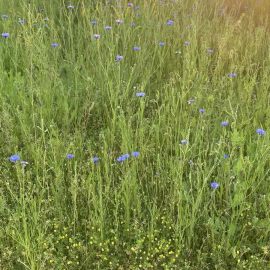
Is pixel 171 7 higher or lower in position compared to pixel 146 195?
higher

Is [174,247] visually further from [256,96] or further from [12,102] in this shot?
[256,96]

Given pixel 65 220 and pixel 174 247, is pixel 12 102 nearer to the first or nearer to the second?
pixel 65 220

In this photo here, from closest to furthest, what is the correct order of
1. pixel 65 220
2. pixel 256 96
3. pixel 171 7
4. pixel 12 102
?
1. pixel 65 220
2. pixel 12 102
3. pixel 256 96
4. pixel 171 7

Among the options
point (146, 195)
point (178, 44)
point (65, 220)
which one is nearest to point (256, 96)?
point (178, 44)

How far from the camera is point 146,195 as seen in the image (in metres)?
2.53

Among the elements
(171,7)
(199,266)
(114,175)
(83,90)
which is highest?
(171,7)

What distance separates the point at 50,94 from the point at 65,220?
116 cm

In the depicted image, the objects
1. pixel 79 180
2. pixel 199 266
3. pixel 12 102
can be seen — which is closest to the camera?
pixel 199 266

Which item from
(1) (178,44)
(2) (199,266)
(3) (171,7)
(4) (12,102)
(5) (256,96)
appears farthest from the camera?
(3) (171,7)

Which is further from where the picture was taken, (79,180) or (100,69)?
(100,69)

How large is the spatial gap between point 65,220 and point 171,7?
307 centimetres

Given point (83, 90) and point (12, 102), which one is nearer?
point (12, 102)

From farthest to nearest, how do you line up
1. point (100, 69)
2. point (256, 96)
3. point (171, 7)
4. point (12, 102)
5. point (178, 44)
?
1. point (171, 7)
2. point (178, 44)
3. point (256, 96)
4. point (100, 69)
5. point (12, 102)

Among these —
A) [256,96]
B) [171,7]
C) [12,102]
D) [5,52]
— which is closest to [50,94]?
[12,102]
